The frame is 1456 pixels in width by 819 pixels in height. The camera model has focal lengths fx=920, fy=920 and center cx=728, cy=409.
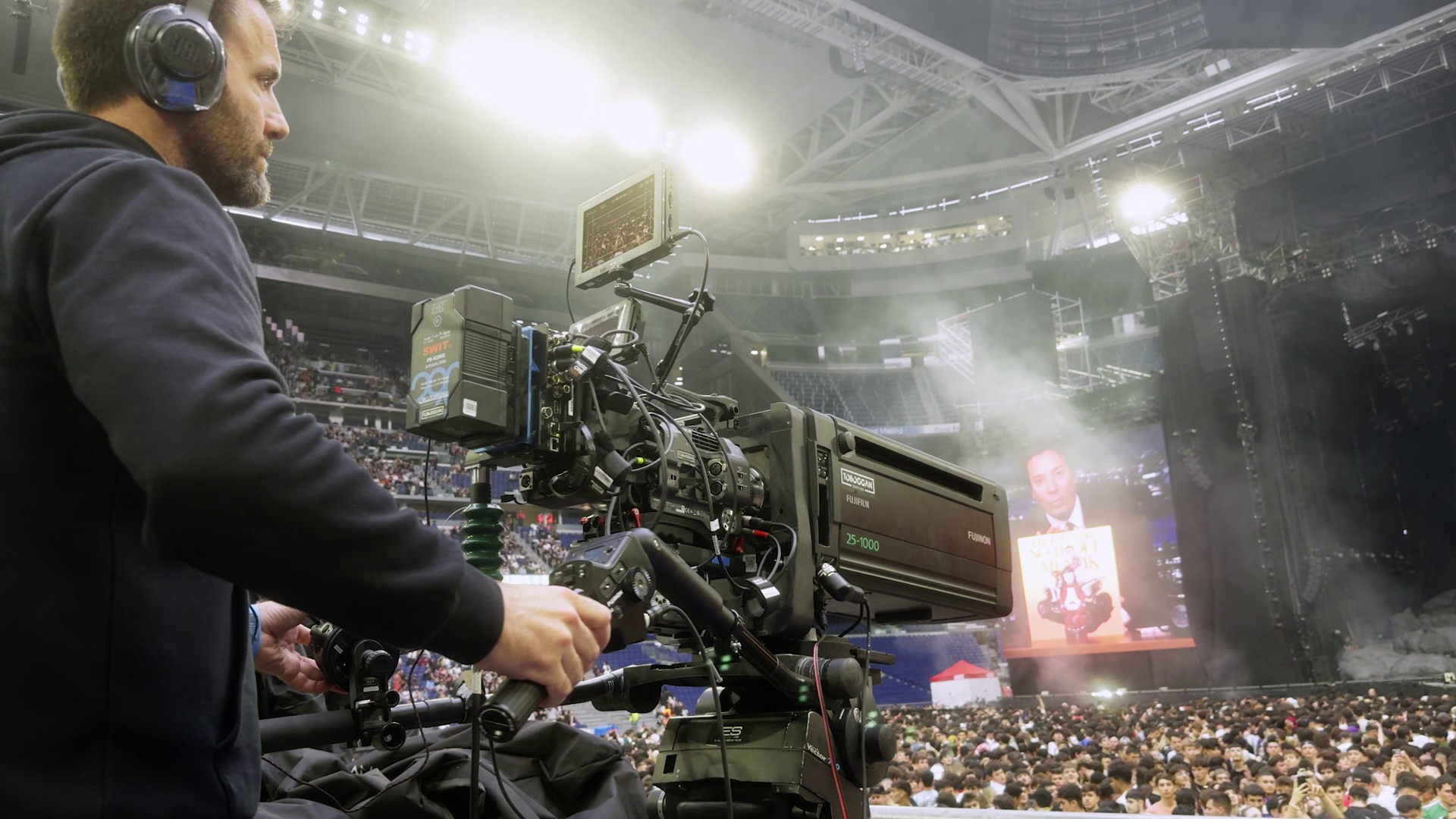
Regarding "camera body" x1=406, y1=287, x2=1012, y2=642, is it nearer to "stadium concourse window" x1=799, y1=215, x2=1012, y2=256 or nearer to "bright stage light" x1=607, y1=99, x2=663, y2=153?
"bright stage light" x1=607, y1=99, x2=663, y2=153

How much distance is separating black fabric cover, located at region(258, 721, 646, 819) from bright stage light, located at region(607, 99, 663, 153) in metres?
13.1

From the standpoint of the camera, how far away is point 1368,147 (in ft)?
45.8

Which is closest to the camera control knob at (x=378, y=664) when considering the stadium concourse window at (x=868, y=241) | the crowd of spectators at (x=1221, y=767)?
the crowd of spectators at (x=1221, y=767)

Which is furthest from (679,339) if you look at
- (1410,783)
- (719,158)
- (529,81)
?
(719,158)

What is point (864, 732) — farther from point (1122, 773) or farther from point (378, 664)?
point (1122, 773)

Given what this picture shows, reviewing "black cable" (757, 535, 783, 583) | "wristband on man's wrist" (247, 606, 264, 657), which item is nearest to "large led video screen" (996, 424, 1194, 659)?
"black cable" (757, 535, 783, 583)

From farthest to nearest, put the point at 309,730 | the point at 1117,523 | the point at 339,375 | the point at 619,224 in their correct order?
the point at 339,375, the point at 1117,523, the point at 619,224, the point at 309,730

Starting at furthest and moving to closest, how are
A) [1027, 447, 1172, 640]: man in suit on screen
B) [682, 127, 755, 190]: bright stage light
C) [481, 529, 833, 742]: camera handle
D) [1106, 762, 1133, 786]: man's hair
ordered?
1. [682, 127, 755, 190]: bright stage light
2. [1027, 447, 1172, 640]: man in suit on screen
3. [1106, 762, 1133, 786]: man's hair
4. [481, 529, 833, 742]: camera handle

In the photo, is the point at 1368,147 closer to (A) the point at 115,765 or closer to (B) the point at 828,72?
(B) the point at 828,72

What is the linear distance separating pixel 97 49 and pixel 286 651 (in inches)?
34.4

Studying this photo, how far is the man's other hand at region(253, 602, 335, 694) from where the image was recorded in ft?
4.49

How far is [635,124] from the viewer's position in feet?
45.4

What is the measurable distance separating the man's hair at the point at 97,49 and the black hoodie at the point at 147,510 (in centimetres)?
14

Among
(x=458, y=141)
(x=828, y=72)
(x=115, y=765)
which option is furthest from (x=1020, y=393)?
(x=115, y=765)
